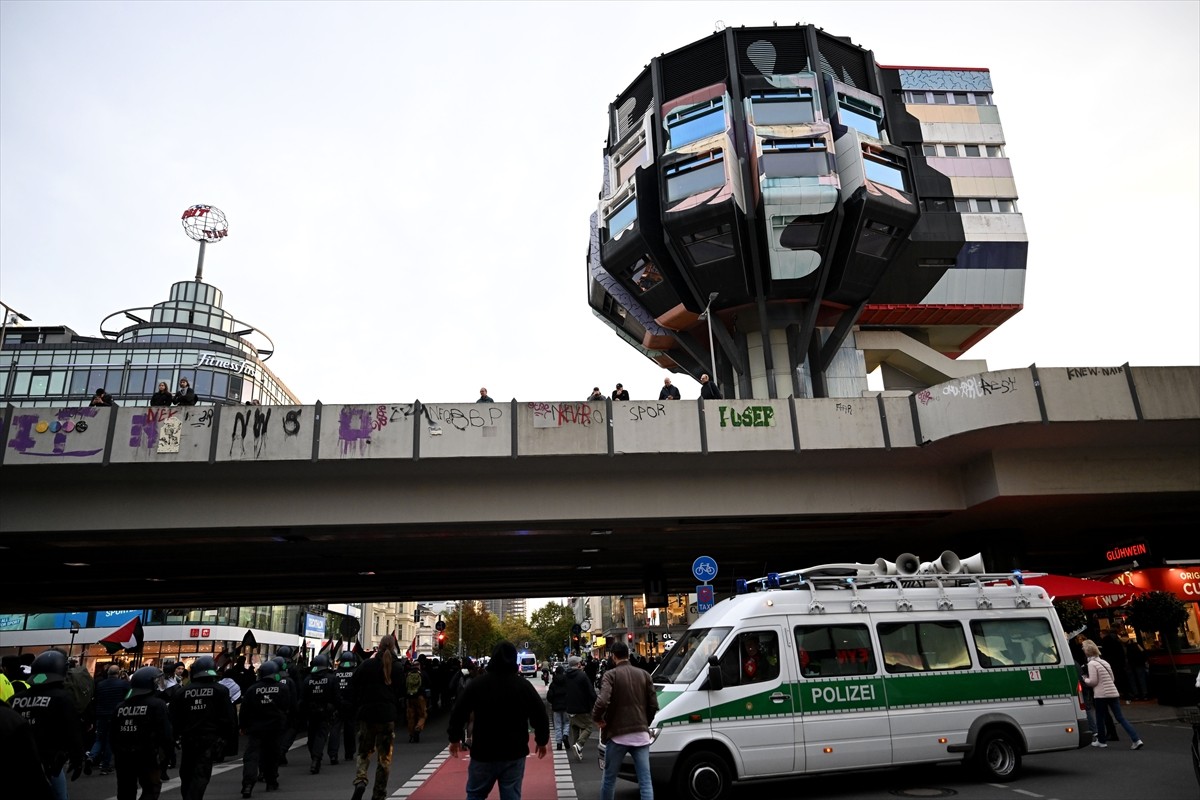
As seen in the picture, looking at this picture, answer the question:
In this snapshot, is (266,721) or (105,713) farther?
(105,713)

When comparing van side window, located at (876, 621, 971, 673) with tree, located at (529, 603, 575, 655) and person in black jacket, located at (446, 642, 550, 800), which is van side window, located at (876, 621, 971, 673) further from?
tree, located at (529, 603, 575, 655)

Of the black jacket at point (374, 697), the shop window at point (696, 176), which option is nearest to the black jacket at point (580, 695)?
Answer: the black jacket at point (374, 697)

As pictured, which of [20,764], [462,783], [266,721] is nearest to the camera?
[20,764]

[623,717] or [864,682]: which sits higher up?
[864,682]

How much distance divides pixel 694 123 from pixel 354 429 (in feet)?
109

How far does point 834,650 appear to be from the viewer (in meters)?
9.38

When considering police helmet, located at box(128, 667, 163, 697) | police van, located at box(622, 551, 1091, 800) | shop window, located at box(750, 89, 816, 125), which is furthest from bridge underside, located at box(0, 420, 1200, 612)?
shop window, located at box(750, 89, 816, 125)

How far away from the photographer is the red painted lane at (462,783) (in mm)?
10133

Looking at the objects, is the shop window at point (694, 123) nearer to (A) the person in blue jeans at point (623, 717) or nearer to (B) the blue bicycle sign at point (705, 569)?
(B) the blue bicycle sign at point (705, 569)

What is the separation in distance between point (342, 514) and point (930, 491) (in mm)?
14957

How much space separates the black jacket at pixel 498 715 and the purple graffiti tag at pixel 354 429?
37.5 ft

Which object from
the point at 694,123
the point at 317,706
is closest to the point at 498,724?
the point at 317,706

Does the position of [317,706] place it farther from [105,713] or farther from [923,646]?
[923,646]

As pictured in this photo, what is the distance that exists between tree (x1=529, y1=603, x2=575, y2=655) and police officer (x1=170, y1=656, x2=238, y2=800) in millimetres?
99267
